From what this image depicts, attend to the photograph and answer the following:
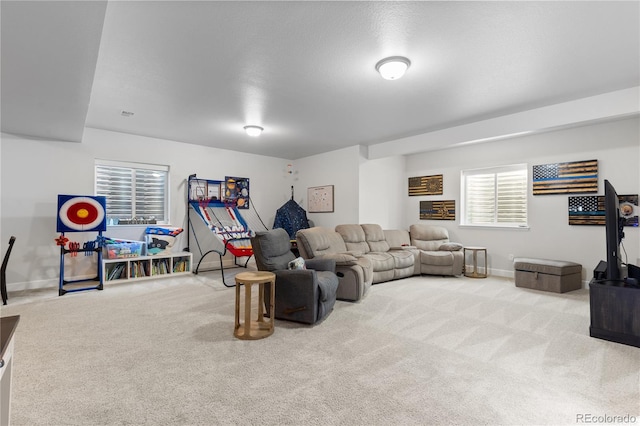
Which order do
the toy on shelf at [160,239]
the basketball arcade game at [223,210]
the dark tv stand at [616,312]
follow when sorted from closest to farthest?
the dark tv stand at [616,312]
the toy on shelf at [160,239]
the basketball arcade game at [223,210]

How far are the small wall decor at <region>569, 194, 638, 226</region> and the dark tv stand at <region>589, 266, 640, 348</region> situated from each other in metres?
2.18

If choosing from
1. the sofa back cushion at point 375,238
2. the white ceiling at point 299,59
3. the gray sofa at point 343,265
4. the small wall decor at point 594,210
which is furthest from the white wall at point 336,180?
the small wall decor at point 594,210

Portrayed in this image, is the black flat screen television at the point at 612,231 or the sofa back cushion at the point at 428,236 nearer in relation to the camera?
the black flat screen television at the point at 612,231

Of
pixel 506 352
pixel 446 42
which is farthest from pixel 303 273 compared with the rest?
pixel 446 42

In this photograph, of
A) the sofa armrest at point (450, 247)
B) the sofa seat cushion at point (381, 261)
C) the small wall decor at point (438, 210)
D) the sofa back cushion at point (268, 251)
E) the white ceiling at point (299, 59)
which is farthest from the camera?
the small wall decor at point (438, 210)

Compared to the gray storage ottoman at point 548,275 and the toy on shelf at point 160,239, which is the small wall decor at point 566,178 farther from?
the toy on shelf at point 160,239

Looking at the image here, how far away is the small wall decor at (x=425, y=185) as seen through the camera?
6641mm

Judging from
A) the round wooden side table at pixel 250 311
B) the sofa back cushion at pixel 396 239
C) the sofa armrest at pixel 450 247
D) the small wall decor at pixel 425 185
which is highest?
the small wall decor at pixel 425 185

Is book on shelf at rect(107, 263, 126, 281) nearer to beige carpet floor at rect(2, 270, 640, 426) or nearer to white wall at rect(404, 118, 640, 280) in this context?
beige carpet floor at rect(2, 270, 640, 426)

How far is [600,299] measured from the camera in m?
2.86

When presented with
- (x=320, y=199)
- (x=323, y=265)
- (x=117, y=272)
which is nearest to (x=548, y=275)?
(x=323, y=265)

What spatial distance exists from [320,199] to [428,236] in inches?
97.9

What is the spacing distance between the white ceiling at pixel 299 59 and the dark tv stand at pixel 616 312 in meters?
2.12

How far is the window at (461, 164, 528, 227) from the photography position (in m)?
5.58
